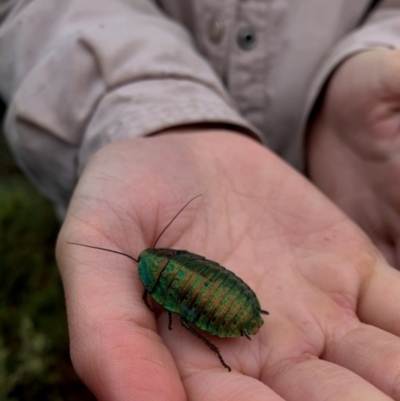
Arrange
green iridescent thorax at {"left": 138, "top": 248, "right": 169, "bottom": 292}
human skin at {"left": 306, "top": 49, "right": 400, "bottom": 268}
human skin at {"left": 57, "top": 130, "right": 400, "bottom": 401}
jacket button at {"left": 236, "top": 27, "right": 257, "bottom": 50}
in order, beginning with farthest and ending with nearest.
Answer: jacket button at {"left": 236, "top": 27, "right": 257, "bottom": 50}, human skin at {"left": 306, "top": 49, "right": 400, "bottom": 268}, green iridescent thorax at {"left": 138, "top": 248, "right": 169, "bottom": 292}, human skin at {"left": 57, "top": 130, "right": 400, "bottom": 401}

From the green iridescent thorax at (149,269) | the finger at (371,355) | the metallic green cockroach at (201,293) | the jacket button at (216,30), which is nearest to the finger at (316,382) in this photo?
the finger at (371,355)

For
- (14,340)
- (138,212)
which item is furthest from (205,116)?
(14,340)

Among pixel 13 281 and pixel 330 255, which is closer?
pixel 330 255

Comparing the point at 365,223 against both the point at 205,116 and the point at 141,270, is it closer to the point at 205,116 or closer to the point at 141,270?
the point at 205,116

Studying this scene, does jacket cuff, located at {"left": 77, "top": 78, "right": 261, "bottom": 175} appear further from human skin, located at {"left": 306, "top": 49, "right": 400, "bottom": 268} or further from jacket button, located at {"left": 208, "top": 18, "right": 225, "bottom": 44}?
human skin, located at {"left": 306, "top": 49, "right": 400, "bottom": 268}

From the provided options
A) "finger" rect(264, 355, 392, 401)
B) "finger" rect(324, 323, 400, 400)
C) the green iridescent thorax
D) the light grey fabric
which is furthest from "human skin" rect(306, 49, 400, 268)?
the green iridescent thorax

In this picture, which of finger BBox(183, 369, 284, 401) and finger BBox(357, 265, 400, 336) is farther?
finger BBox(357, 265, 400, 336)

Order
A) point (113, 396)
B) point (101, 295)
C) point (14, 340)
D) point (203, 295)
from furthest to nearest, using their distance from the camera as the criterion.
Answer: point (14, 340) < point (203, 295) < point (101, 295) < point (113, 396)
